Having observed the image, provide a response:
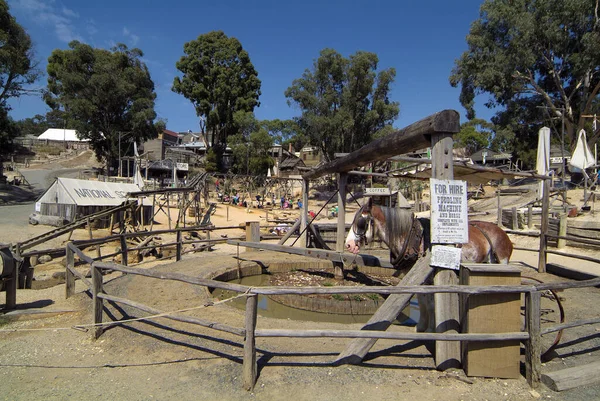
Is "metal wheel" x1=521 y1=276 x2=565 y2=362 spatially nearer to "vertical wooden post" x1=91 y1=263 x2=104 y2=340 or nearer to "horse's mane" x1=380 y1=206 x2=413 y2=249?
"horse's mane" x1=380 y1=206 x2=413 y2=249

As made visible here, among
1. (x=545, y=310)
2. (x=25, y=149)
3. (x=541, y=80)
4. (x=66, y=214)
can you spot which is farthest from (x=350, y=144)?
(x=25, y=149)

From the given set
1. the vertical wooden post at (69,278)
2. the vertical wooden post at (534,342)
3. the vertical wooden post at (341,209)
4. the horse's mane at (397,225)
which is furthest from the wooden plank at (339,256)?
the vertical wooden post at (69,278)

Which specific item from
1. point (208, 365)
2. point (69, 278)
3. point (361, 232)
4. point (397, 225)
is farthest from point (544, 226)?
point (69, 278)

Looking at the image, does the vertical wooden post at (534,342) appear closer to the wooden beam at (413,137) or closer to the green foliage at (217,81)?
the wooden beam at (413,137)

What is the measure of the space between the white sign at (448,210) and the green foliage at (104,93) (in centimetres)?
3864

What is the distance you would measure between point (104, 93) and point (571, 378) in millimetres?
41238

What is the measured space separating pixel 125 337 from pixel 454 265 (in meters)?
3.88

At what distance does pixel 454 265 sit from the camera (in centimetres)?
380

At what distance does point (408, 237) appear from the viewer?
16.2 ft

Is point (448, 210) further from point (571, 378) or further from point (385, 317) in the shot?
point (571, 378)

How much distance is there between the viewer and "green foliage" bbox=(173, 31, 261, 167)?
1619 inches

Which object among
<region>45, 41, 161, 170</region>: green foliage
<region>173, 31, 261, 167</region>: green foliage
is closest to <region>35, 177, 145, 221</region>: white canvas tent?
<region>45, 41, 161, 170</region>: green foliage

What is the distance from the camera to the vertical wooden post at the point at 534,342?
337cm

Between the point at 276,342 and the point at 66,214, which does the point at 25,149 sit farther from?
the point at 276,342
